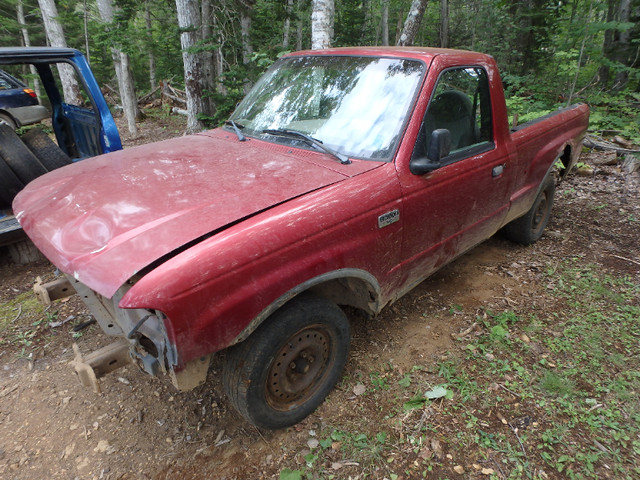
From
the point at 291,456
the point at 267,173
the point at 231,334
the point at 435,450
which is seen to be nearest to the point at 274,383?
the point at 291,456

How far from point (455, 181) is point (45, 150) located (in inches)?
168

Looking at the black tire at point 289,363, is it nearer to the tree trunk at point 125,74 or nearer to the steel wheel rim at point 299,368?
the steel wheel rim at point 299,368

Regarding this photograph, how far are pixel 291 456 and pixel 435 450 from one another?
839 mm

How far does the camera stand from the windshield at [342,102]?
8.36 feet

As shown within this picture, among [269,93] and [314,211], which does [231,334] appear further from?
[269,93]

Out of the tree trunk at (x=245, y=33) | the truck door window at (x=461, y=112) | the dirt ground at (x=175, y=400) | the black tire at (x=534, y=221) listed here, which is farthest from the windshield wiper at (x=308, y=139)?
the tree trunk at (x=245, y=33)

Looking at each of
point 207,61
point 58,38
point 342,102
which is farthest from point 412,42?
point 58,38

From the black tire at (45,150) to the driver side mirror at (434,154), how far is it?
3.91 meters

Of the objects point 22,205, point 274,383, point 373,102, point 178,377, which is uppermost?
point 373,102

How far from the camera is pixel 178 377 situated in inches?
70.5

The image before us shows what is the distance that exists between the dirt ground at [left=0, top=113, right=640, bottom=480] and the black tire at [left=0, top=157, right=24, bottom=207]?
2.78 feet

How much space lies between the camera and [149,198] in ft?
6.86

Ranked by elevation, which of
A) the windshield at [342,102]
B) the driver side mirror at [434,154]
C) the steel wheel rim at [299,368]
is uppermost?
the windshield at [342,102]

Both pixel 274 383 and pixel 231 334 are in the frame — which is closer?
pixel 231 334
